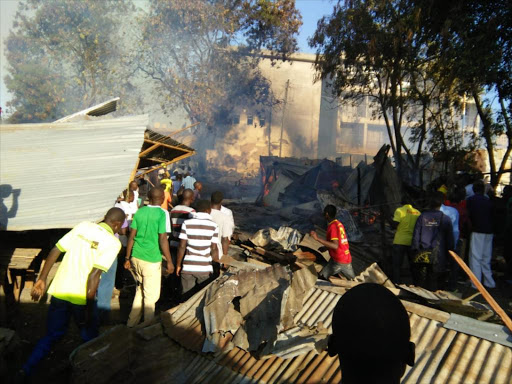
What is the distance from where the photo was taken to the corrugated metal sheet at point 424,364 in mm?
2633

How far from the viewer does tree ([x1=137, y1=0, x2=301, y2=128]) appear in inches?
957

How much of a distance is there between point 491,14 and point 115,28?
2397 cm

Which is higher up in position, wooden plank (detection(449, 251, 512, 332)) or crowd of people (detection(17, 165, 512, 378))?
wooden plank (detection(449, 251, 512, 332))

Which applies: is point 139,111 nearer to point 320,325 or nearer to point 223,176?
point 223,176

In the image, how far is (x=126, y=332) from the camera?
386cm

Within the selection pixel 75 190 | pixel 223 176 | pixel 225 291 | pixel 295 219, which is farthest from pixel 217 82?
pixel 225 291

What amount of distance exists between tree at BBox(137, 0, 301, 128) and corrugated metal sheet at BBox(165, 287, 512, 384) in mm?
23438

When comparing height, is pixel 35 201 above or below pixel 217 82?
below

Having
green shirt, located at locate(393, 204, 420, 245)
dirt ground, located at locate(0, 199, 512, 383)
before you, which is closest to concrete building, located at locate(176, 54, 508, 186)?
dirt ground, located at locate(0, 199, 512, 383)

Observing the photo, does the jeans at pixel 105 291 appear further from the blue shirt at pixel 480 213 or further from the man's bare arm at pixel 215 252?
the blue shirt at pixel 480 213

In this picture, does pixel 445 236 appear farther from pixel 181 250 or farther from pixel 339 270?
pixel 181 250

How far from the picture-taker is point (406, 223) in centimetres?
650

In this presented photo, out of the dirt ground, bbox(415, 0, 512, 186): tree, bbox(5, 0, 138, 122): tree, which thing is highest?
bbox(5, 0, 138, 122): tree

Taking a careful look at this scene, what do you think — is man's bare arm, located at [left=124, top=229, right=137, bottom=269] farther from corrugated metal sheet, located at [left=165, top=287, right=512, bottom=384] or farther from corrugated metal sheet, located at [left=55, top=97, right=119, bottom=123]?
corrugated metal sheet, located at [left=55, top=97, right=119, bottom=123]
